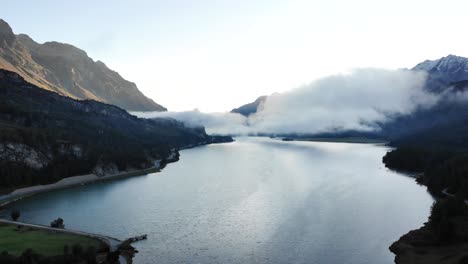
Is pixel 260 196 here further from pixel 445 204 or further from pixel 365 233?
pixel 445 204

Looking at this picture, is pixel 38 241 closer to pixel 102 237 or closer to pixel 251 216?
pixel 102 237

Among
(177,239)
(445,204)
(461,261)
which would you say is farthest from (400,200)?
(177,239)

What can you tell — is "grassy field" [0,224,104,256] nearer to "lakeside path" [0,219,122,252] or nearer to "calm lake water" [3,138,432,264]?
"lakeside path" [0,219,122,252]

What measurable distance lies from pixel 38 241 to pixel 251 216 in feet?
186

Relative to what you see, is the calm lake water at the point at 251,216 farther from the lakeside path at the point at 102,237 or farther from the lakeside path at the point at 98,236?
the lakeside path at the point at 98,236

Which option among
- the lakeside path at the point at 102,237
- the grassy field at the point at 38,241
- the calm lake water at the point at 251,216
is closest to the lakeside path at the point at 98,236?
the lakeside path at the point at 102,237

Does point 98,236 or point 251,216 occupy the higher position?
point 251,216

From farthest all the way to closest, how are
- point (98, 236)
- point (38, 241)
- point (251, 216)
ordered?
1. point (251, 216)
2. point (98, 236)
3. point (38, 241)

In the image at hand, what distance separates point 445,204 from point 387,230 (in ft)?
49.5

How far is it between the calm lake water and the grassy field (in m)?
10.9

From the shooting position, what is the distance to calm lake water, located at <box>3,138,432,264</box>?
90875mm

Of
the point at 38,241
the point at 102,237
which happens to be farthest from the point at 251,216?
the point at 38,241

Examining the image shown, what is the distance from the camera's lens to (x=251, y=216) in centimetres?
12362

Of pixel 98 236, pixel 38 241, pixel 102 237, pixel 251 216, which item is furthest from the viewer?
pixel 251 216
